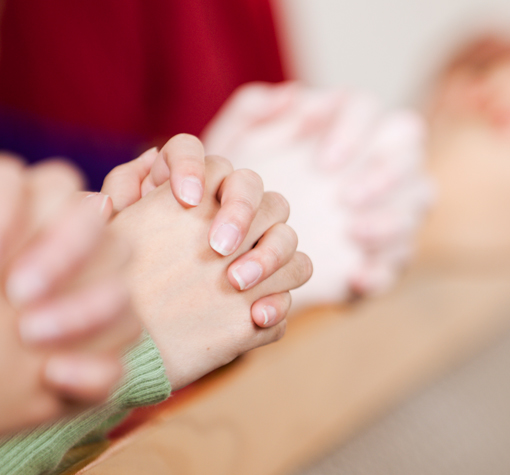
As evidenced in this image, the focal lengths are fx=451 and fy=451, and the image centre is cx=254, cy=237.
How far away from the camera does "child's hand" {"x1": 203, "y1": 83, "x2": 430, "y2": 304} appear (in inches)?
10.9

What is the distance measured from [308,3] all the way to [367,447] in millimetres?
824

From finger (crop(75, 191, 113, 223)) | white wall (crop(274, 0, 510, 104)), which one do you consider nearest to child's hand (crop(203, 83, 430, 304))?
finger (crop(75, 191, 113, 223))

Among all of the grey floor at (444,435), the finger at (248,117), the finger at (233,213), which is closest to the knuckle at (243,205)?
the finger at (233,213)

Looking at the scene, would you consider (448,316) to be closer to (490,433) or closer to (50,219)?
(490,433)

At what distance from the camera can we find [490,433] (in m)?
0.42

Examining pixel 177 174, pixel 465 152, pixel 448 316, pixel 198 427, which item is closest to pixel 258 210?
pixel 177 174

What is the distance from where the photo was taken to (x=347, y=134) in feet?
0.99

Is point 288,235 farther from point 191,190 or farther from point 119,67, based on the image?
point 119,67

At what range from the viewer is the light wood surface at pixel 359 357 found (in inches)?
9.3

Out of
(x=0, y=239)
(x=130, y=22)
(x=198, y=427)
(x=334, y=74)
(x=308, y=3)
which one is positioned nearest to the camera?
(x=0, y=239)

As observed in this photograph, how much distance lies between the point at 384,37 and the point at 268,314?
1.04 m

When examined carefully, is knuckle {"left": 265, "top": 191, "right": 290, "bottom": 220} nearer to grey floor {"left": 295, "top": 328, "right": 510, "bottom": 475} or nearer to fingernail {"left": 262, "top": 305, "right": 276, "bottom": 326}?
fingernail {"left": 262, "top": 305, "right": 276, "bottom": 326}

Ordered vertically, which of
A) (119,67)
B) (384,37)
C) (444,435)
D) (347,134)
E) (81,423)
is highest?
(384,37)

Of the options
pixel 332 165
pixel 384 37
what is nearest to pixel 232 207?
pixel 332 165
